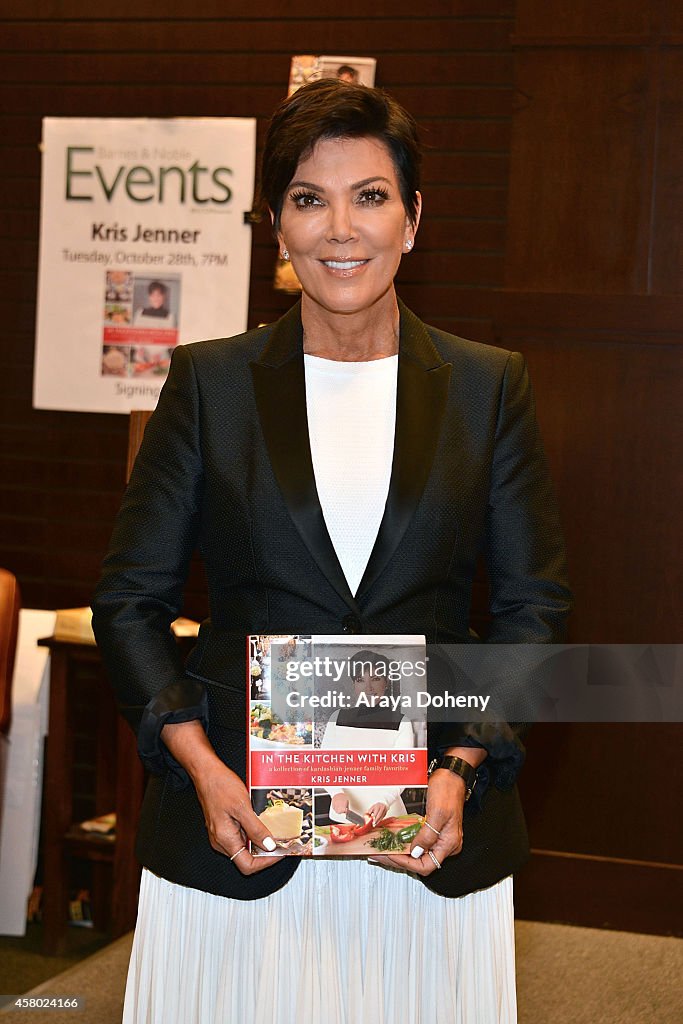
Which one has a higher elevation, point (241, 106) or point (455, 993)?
point (241, 106)

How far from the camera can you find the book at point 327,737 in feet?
4.55

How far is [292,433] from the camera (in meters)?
A: 1.58

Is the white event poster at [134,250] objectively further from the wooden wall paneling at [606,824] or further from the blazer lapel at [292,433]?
the blazer lapel at [292,433]

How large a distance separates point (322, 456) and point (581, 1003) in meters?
2.21

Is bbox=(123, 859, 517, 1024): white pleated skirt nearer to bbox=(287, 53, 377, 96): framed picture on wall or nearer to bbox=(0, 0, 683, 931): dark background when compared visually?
bbox=(0, 0, 683, 931): dark background

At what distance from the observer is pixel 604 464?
11.9ft

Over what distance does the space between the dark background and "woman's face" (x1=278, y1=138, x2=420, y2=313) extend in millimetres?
2131

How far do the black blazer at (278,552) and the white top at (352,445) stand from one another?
0.08 feet

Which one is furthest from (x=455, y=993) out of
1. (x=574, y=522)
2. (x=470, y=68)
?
(x=470, y=68)

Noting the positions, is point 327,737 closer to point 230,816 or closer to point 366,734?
point 366,734

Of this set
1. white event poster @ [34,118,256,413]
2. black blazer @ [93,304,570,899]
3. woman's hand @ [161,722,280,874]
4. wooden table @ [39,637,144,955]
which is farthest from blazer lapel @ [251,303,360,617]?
white event poster @ [34,118,256,413]

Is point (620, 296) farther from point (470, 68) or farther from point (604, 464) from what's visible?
point (470, 68)

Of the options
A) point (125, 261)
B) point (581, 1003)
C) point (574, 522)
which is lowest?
point (581, 1003)

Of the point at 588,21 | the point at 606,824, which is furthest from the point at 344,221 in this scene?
the point at 606,824
